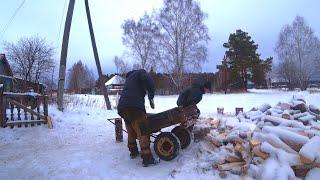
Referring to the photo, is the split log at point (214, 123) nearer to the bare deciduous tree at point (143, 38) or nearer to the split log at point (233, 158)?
the split log at point (233, 158)

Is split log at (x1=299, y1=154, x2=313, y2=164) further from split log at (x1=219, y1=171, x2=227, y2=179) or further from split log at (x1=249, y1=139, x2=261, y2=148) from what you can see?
split log at (x1=219, y1=171, x2=227, y2=179)

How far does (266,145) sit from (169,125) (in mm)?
2006

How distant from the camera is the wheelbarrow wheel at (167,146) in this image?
6863 millimetres

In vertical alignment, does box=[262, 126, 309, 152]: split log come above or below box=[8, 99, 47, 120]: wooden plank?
below

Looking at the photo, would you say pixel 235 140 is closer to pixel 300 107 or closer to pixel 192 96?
pixel 192 96

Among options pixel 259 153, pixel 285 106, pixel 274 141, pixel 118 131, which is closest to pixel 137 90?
pixel 118 131

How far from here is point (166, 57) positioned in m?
36.7

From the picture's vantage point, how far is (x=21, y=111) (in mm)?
11219

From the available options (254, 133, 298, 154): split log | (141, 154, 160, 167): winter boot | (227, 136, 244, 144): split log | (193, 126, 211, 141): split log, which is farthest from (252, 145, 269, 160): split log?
→ (193, 126, 211, 141): split log

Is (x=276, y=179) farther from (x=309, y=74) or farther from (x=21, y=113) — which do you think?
(x=309, y=74)

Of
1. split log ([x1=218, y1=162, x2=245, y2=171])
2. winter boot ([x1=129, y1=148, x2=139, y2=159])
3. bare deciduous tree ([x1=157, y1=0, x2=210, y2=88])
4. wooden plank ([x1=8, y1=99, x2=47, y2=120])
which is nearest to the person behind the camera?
split log ([x1=218, y1=162, x2=245, y2=171])

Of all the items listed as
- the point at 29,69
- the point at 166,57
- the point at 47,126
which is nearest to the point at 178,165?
the point at 47,126

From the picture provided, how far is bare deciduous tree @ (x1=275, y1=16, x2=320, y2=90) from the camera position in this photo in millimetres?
44062

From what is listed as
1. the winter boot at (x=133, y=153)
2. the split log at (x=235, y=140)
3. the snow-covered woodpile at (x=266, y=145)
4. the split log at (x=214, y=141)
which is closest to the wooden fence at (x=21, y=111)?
the winter boot at (x=133, y=153)
